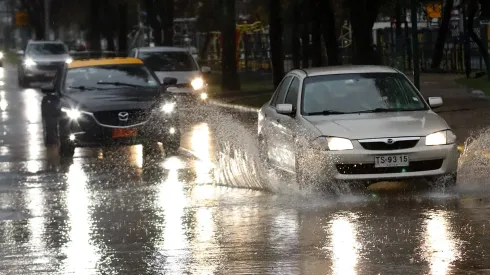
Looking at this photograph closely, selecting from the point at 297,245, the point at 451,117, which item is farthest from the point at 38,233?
the point at 451,117

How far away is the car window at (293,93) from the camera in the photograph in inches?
537

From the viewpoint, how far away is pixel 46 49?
49594 mm

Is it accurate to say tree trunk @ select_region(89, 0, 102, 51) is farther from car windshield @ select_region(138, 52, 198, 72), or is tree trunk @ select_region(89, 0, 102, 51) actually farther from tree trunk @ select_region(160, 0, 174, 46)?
car windshield @ select_region(138, 52, 198, 72)

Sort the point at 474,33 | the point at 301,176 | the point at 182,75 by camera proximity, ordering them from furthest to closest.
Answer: the point at 474,33 → the point at 182,75 → the point at 301,176

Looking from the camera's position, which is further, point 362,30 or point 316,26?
point 316,26

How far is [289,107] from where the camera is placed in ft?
43.2

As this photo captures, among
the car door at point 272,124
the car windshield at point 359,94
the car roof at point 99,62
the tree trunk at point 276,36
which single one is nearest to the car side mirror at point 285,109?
the car windshield at point 359,94

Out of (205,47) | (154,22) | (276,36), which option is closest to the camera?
(276,36)

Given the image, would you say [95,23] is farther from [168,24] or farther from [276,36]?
[276,36]

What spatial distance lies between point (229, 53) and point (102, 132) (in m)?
20.4

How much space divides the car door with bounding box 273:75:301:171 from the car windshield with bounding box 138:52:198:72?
1510 centimetres

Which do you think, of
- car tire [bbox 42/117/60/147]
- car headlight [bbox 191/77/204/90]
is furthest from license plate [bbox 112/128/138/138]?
car headlight [bbox 191/77/204/90]

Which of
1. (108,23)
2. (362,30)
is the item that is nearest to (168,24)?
(108,23)

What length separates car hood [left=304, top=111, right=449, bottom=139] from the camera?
12.1m
